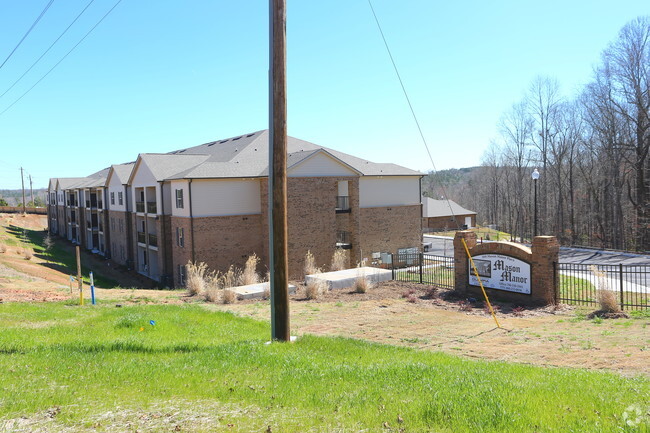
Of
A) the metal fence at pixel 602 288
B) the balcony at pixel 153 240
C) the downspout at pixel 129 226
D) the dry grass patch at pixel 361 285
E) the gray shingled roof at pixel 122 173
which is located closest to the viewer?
the metal fence at pixel 602 288

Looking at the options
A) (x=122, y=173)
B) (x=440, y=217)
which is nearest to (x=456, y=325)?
(x=122, y=173)

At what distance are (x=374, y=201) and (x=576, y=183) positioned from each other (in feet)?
124

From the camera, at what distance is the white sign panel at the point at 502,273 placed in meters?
17.1

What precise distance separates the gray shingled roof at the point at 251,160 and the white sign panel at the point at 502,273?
1454cm

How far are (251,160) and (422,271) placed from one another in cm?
1395

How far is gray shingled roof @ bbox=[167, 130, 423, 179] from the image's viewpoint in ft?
99.3

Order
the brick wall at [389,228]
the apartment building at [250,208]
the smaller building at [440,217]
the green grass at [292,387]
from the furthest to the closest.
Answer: the smaller building at [440,217] → the brick wall at [389,228] → the apartment building at [250,208] → the green grass at [292,387]

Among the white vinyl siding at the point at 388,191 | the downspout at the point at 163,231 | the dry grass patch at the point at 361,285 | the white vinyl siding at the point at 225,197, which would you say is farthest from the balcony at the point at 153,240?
the dry grass patch at the point at 361,285

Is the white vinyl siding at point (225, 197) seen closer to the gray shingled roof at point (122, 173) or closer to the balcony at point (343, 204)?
the balcony at point (343, 204)

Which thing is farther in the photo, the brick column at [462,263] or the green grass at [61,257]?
the green grass at [61,257]

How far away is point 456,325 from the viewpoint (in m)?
13.9

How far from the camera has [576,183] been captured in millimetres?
61469

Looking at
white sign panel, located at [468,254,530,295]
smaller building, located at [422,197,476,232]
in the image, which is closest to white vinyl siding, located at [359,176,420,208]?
white sign panel, located at [468,254,530,295]

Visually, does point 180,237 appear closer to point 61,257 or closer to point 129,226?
point 129,226
